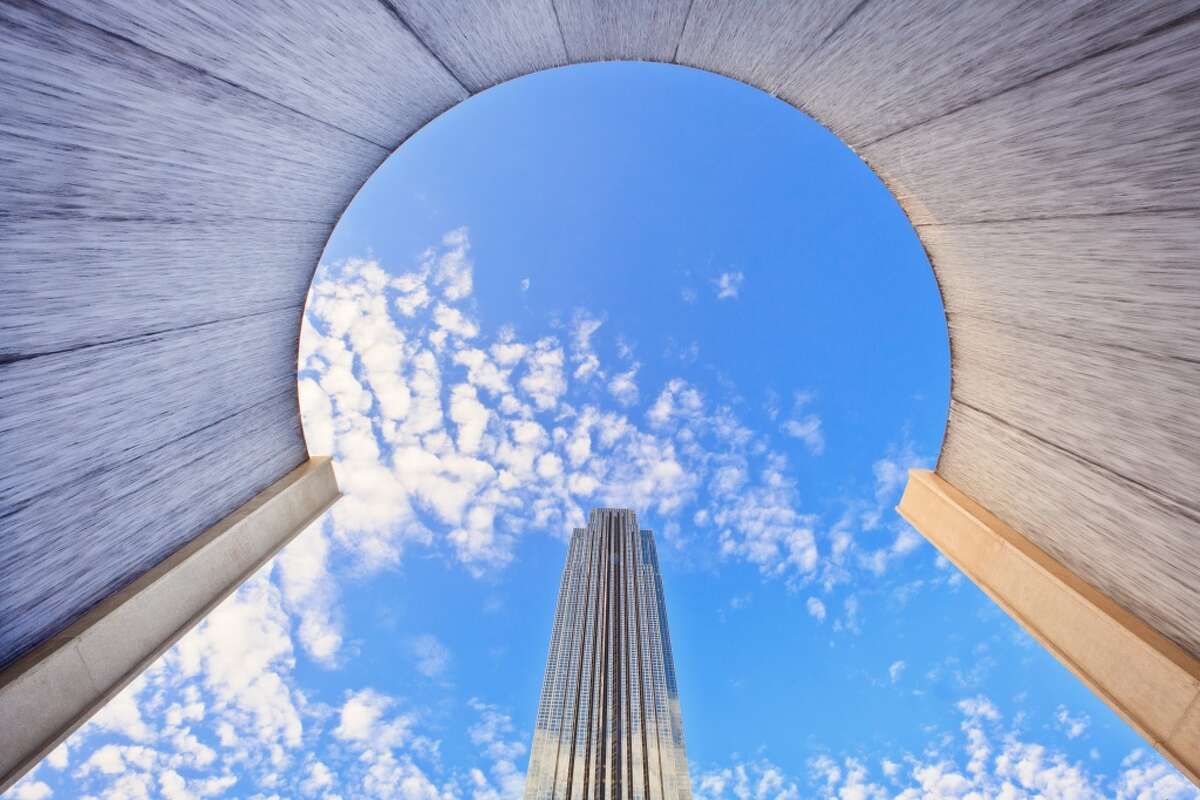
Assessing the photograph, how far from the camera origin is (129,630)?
10.9 feet

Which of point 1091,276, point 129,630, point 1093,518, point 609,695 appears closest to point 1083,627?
point 1093,518

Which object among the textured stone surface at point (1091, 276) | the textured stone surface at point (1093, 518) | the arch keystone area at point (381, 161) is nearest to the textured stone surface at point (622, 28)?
the arch keystone area at point (381, 161)

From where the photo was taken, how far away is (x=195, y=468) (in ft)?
12.8

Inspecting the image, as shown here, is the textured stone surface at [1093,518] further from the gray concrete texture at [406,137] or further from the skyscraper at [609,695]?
the skyscraper at [609,695]

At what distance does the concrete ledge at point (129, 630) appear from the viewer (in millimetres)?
2703

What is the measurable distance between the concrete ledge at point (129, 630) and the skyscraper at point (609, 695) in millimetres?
73759

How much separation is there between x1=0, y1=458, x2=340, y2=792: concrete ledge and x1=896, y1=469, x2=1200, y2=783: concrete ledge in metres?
6.23

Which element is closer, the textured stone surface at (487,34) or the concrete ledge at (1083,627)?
the concrete ledge at (1083,627)

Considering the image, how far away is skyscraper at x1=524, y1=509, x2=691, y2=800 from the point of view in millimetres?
62625

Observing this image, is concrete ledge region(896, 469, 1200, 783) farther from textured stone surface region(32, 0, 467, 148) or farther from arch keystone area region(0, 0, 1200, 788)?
textured stone surface region(32, 0, 467, 148)

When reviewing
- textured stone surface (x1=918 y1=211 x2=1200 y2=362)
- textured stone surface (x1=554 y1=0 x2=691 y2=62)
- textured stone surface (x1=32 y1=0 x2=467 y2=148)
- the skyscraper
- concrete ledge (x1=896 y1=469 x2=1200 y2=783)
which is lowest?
the skyscraper

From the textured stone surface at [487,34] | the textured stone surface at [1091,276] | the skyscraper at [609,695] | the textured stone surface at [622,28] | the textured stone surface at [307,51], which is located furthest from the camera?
the skyscraper at [609,695]

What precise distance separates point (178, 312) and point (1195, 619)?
6.41 m

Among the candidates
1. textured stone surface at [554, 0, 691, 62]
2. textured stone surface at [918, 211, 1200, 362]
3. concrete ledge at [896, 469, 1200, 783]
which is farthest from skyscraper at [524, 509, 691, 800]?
textured stone surface at [554, 0, 691, 62]
